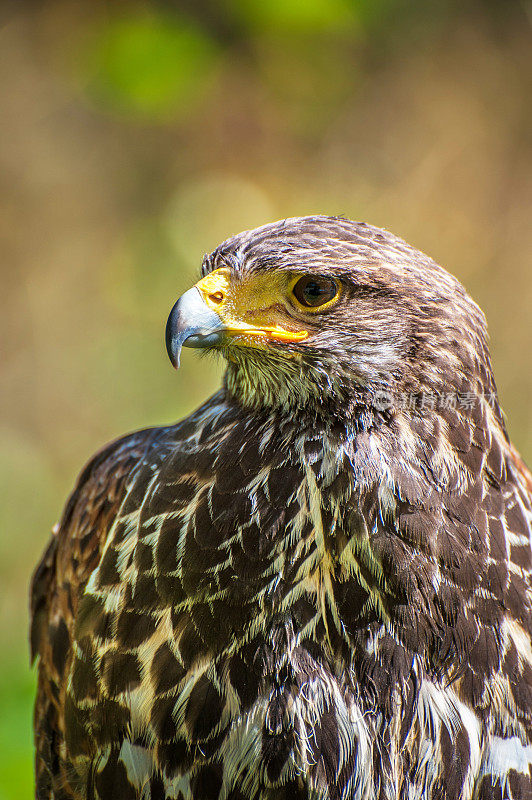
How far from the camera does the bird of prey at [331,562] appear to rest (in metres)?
2.36

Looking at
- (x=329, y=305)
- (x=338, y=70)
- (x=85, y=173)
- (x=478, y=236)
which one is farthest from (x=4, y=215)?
(x=329, y=305)

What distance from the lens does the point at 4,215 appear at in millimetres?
7660

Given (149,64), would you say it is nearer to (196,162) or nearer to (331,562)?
(196,162)

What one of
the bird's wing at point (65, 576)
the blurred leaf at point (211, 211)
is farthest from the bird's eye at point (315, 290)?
the blurred leaf at point (211, 211)

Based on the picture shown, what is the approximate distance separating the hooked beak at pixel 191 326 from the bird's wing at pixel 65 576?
0.57 meters

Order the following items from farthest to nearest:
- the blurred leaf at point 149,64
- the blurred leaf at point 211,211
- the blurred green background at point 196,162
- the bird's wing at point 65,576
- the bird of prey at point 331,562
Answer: the blurred green background at point 196,162
the blurred leaf at point 149,64
the blurred leaf at point 211,211
the bird's wing at point 65,576
the bird of prey at point 331,562

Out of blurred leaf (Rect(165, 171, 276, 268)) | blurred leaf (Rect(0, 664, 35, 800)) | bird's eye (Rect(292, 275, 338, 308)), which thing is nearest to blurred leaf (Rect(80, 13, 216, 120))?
blurred leaf (Rect(165, 171, 276, 268))

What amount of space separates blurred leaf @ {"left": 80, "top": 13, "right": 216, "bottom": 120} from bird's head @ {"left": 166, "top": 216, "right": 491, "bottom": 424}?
14.3ft

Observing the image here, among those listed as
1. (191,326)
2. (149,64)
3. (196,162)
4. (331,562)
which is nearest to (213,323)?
(191,326)

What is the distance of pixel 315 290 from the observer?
2408 millimetres

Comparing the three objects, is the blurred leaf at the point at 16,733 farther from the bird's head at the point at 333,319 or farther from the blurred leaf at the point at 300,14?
A: the blurred leaf at the point at 300,14

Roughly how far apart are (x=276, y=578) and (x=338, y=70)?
20.2ft

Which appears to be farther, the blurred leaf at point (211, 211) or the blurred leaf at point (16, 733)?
the blurred leaf at point (211, 211)

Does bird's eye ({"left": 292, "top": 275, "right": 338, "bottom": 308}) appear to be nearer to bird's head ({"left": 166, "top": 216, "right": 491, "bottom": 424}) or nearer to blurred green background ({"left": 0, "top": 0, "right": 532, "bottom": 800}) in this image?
bird's head ({"left": 166, "top": 216, "right": 491, "bottom": 424})
